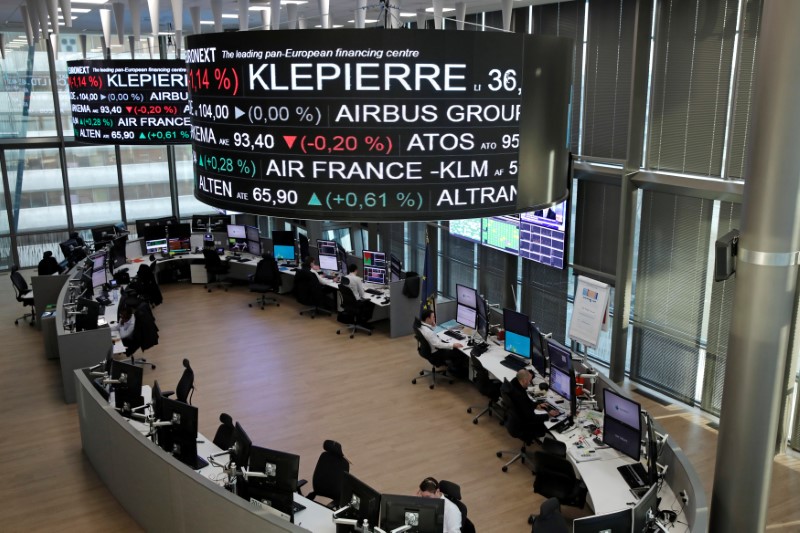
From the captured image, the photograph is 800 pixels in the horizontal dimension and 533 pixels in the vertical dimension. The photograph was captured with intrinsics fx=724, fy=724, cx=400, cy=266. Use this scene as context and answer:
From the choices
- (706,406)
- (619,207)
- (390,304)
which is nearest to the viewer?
(706,406)

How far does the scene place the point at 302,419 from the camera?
925 cm

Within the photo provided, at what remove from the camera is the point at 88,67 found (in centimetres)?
820

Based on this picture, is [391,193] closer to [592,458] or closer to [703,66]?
[592,458]

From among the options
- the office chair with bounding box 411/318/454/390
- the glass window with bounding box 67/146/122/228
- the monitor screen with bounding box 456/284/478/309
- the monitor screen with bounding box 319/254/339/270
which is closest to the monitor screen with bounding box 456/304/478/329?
the monitor screen with bounding box 456/284/478/309

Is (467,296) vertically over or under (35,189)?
under

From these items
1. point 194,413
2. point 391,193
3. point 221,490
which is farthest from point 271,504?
point 391,193

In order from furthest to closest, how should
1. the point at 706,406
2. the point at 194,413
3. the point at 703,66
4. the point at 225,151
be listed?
the point at 706,406 < the point at 703,66 < the point at 194,413 < the point at 225,151

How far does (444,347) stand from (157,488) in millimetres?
4619

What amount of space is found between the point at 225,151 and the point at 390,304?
8583 mm

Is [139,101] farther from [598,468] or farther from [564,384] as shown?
[598,468]

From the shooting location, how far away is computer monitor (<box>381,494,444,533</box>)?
17.6ft

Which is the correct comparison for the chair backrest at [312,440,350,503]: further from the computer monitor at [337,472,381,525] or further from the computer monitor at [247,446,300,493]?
the computer monitor at [337,472,381,525]

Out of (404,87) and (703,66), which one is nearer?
(404,87)

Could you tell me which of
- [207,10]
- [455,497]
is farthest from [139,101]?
[207,10]
